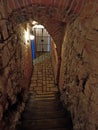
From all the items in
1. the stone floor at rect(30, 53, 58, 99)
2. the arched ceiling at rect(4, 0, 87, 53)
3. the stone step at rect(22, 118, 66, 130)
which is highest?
the arched ceiling at rect(4, 0, 87, 53)

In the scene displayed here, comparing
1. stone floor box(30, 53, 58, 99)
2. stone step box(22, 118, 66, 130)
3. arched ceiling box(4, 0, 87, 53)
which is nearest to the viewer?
arched ceiling box(4, 0, 87, 53)

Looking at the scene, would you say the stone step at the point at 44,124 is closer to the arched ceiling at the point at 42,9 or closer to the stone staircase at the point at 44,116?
the stone staircase at the point at 44,116

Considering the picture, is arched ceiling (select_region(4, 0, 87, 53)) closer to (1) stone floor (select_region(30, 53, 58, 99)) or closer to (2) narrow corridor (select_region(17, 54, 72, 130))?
(2) narrow corridor (select_region(17, 54, 72, 130))

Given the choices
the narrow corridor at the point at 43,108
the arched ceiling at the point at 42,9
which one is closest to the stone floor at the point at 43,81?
the narrow corridor at the point at 43,108

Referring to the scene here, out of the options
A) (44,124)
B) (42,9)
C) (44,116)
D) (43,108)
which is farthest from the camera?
(43,108)

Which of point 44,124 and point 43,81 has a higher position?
point 43,81

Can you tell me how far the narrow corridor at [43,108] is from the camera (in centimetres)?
260

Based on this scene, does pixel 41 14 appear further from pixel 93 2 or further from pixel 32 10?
pixel 93 2

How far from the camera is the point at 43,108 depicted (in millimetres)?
3219

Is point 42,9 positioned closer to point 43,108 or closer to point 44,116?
point 44,116

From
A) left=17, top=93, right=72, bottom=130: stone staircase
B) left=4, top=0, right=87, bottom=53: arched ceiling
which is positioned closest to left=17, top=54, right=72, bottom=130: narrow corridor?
left=17, top=93, right=72, bottom=130: stone staircase

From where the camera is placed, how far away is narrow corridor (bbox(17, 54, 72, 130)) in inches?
102

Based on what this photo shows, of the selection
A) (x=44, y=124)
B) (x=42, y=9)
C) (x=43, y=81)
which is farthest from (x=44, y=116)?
(x=42, y=9)

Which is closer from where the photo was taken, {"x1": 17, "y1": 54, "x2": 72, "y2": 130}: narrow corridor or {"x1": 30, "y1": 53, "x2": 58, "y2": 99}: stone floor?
{"x1": 17, "y1": 54, "x2": 72, "y2": 130}: narrow corridor
